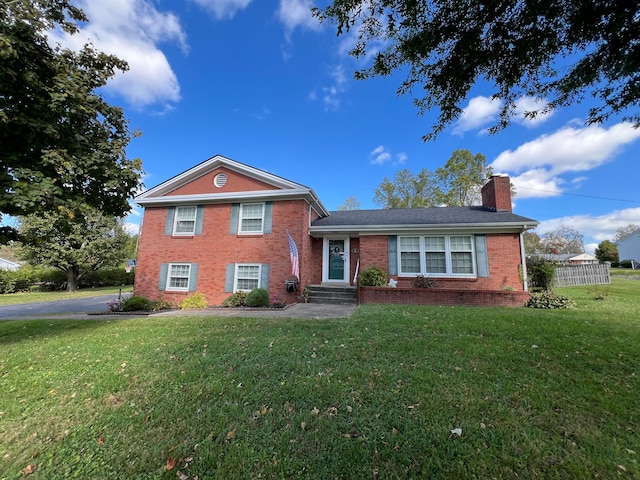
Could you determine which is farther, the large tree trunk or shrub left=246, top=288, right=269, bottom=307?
the large tree trunk

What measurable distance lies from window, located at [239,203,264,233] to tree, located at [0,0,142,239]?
6.00m

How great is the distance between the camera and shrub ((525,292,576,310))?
922 centimetres

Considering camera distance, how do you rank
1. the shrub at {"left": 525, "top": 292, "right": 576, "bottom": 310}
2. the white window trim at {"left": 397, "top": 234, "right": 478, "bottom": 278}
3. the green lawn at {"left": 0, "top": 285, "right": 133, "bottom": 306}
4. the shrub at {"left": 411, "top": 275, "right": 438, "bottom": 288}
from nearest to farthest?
the shrub at {"left": 525, "top": 292, "right": 576, "bottom": 310}, the shrub at {"left": 411, "top": 275, "right": 438, "bottom": 288}, the white window trim at {"left": 397, "top": 234, "right": 478, "bottom": 278}, the green lawn at {"left": 0, "top": 285, "right": 133, "bottom": 306}

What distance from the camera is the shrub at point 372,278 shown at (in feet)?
37.0

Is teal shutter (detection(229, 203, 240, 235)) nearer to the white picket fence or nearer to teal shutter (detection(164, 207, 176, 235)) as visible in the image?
teal shutter (detection(164, 207, 176, 235))

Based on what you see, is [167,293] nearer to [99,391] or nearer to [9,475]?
[99,391]

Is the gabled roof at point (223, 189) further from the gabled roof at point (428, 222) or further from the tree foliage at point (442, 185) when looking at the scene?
the tree foliage at point (442, 185)

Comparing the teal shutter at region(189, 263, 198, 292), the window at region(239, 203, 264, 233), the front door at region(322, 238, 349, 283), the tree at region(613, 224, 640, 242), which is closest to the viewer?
the window at region(239, 203, 264, 233)

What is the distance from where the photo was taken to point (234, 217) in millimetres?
13023

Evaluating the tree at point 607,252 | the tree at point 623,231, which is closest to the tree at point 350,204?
the tree at point 607,252

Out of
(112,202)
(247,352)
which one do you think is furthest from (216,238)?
(247,352)

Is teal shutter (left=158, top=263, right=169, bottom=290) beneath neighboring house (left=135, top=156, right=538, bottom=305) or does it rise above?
beneath

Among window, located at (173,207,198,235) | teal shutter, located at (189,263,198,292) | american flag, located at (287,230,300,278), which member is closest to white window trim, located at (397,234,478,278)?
american flag, located at (287,230,300,278)

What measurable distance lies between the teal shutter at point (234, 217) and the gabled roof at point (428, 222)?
357 centimetres
